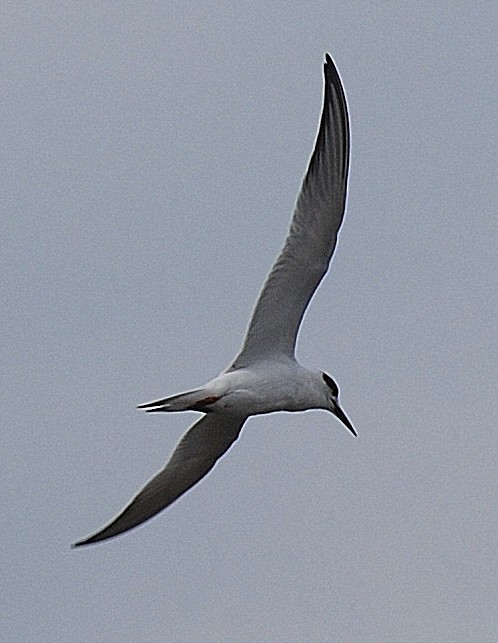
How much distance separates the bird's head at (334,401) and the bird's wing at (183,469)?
32.4 inches

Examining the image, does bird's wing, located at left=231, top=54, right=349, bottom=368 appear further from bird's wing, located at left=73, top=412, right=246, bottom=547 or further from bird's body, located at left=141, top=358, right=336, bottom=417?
bird's wing, located at left=73, top=412, right=246, bottom=547

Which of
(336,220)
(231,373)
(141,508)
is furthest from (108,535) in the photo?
(336,220)

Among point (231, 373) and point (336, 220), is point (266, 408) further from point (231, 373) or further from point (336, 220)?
point (336, 220)

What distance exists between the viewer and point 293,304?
53.0ft

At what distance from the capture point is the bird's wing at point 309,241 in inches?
612

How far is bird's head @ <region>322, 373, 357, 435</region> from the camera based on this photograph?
16.9 metres

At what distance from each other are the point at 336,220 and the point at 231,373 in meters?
1.57

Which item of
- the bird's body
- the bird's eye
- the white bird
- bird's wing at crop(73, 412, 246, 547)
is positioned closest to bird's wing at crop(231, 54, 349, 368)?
the white bird

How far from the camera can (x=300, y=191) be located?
15.8 m

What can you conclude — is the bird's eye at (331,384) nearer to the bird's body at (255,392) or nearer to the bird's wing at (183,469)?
the bird's body at (255,392)

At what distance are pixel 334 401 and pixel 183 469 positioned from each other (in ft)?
5.13

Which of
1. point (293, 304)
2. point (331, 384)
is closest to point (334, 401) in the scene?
point (331, 384)

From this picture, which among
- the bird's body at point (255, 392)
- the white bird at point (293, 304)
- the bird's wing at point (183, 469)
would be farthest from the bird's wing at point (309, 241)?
the bird's wing at point (183, 469)

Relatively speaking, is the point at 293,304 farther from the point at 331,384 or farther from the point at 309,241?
the point at 331,384
